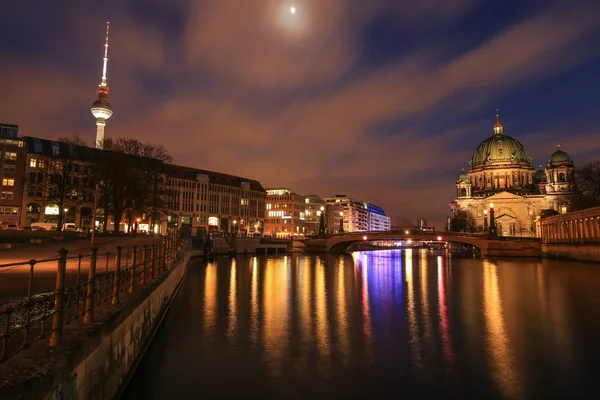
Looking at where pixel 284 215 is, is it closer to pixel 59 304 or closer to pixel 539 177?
pixel 539 177

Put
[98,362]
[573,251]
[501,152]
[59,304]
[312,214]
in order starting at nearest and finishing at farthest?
[59,304]
[98,362]
[573,251]
[501,152]
[312,214]

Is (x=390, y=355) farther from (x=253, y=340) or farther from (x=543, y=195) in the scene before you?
(x=543, y=195)

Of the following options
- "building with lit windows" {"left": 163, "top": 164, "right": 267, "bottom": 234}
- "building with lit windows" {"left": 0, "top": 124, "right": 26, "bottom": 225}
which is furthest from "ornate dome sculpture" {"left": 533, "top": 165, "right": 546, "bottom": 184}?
"building with lit windows" {"left": 0, "top": 124, "right": 26, "bottom": 225}

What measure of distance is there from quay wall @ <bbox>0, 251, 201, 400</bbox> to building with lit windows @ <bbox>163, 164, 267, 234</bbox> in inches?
3917

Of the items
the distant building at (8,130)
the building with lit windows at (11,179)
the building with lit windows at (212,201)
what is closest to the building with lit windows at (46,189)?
the building with lit windows at (11,179)

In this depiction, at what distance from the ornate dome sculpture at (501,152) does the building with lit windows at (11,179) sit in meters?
153

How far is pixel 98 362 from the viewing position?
8.07m

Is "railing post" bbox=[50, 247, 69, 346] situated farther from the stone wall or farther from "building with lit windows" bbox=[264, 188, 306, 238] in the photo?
"building with lit windows" bbox=[264, 188, 306, 238]

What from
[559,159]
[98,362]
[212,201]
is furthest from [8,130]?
[559,159]

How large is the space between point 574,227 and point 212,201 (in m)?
91.3

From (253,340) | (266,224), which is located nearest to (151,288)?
(253,340)

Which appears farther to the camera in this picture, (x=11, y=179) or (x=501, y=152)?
(x=501, y=152)

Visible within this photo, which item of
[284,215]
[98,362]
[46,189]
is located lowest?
[98,362]

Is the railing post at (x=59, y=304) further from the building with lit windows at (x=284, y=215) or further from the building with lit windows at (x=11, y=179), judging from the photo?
the building with lit windows at (x=284, y=215)
